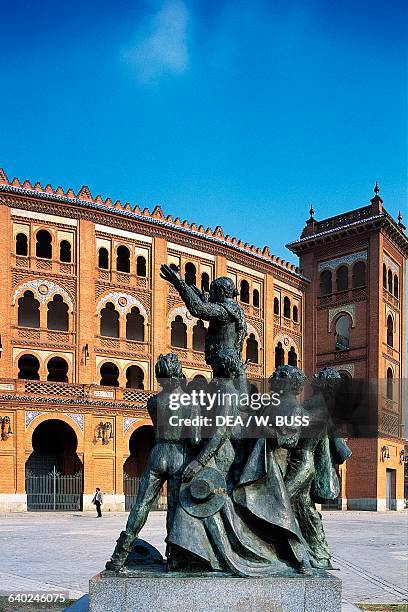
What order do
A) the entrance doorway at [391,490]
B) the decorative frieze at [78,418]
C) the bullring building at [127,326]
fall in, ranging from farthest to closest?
the entrance doorway at [391,490] < the decorative frieze at [78,418] < the bullring building at [127,326]

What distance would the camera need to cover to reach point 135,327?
121 feet

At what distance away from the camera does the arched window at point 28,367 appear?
112 ft

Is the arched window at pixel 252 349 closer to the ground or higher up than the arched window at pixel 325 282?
closer to the ground

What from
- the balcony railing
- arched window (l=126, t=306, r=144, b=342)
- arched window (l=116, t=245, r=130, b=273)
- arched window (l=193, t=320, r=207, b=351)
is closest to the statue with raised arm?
the balcony railing

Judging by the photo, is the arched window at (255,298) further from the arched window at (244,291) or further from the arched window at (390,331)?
the arched window at (390,331)

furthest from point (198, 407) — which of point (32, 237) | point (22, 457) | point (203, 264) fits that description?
point (203, 264)

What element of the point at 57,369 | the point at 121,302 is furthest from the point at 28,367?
the point at 121,302

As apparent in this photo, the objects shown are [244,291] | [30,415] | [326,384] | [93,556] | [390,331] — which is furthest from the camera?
[390,331]

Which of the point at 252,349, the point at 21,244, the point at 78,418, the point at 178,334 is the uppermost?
the point at 21,244

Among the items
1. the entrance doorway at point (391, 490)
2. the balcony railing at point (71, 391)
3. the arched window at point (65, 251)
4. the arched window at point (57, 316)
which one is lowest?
the entrance doorway at point (391, 490)

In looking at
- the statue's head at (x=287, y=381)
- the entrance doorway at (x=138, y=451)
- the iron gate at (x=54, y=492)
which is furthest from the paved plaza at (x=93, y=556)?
the entrance doorway at (x=138, y=451)

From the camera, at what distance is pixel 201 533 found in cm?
641

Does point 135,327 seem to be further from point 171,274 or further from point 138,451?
point 171,274

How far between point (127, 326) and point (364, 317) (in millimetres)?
14390
